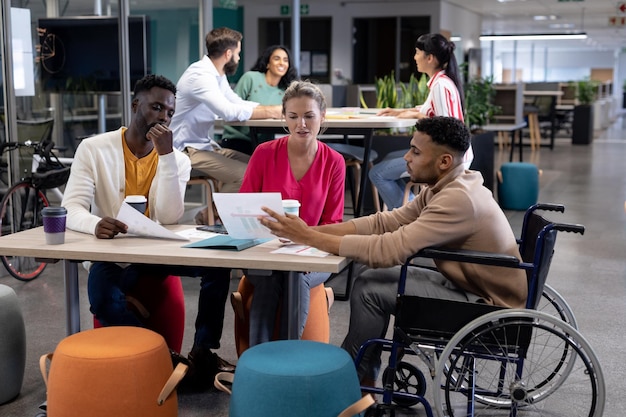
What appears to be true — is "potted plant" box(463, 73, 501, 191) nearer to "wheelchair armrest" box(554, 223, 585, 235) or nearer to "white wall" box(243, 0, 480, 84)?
"wheelchair armrest" box(554, 223, 585, 235)

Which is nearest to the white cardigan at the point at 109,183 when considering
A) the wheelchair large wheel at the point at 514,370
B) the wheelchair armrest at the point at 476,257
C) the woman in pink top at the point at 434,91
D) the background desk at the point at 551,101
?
the wheelchair armrest at the point at 476,257

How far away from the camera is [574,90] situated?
1830cm

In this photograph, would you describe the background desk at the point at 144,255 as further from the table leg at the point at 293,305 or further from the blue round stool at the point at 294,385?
the blue round stool at the point at 294,385

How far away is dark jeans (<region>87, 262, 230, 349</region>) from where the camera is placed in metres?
2.93

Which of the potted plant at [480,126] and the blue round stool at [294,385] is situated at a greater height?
the potted plant at [480,126]

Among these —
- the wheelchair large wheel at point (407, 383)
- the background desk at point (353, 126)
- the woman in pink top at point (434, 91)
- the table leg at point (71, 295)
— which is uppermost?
the woman in pink top at point (434, 91)

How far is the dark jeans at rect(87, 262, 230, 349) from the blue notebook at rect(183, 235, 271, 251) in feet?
1.25

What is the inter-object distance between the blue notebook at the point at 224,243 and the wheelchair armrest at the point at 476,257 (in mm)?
567

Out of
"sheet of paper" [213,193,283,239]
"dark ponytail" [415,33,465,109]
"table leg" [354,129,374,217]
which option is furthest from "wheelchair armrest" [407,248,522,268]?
"dark ponytail" [415,33,465,109]

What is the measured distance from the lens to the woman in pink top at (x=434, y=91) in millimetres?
5031

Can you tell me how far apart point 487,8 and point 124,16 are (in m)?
13.9

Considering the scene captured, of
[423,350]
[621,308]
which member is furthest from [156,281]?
[621,308]

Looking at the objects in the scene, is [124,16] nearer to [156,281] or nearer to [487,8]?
[156,281]

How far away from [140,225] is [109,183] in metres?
0.48
